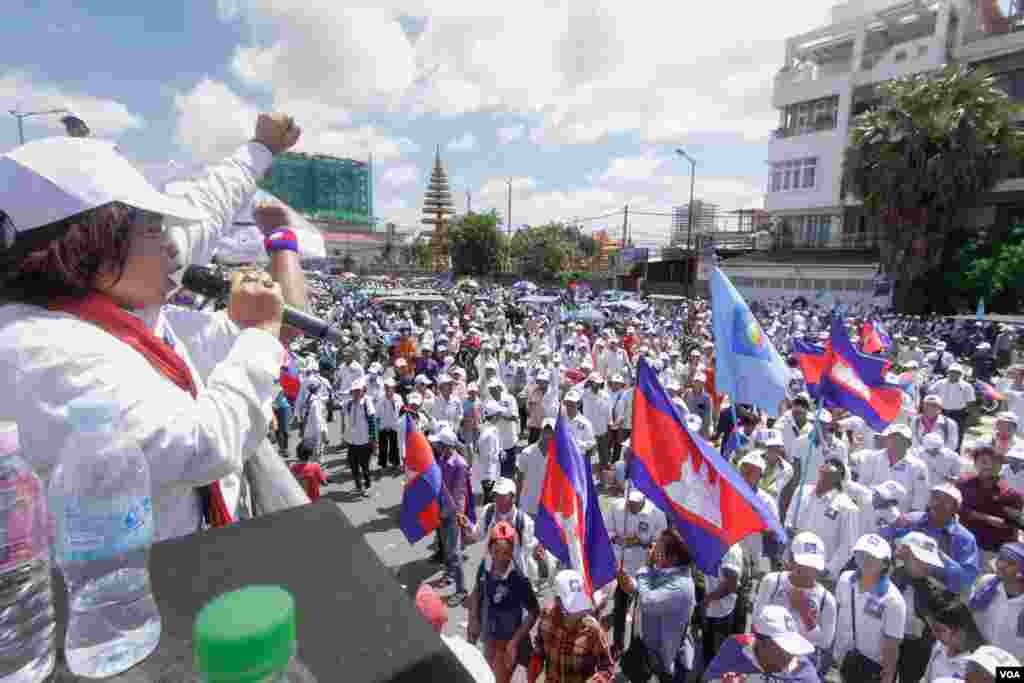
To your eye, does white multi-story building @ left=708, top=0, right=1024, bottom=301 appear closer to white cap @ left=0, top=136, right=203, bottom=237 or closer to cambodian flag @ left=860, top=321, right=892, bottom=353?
cambodian flag @ left=860, top=321, right=892, bottom=353

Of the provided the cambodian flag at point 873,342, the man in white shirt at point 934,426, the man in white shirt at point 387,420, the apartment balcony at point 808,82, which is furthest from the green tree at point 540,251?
the man in white shirt at point 934,426

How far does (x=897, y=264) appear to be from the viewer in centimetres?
2755

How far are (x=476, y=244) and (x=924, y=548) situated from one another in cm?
5105

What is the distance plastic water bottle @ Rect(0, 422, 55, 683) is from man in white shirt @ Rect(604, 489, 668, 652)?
168 inches

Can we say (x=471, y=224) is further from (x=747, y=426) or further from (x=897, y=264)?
(x=747, y=426)

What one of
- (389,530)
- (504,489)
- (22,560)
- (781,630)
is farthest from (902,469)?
(22,560)

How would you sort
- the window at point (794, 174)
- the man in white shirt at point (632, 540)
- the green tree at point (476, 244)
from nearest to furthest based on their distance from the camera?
the man in white shirt at point (632, 540) < the window at point (794, 174) < the green tree at point (476, 244)

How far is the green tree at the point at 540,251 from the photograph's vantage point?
181ft

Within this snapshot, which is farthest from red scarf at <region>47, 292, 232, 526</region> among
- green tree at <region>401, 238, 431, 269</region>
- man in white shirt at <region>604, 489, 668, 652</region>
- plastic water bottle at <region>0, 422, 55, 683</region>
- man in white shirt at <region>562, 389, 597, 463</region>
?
green tree at <region>401, 238, 431, 269</region>

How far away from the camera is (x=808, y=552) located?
12.5 ft

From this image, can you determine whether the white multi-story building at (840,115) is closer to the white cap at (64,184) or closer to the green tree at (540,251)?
the green tree at (540,251)

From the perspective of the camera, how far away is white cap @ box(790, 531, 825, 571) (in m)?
3.71

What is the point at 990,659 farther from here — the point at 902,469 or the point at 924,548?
the point at 902,469

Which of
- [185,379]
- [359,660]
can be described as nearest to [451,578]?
[185,379]
